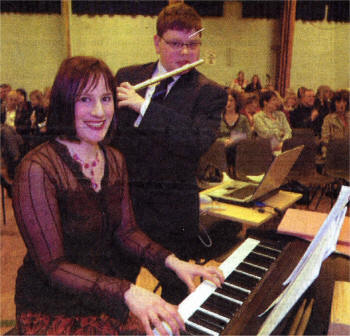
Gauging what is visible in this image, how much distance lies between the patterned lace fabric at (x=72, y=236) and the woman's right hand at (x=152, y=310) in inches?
1.1

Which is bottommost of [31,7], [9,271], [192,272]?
[9,271]

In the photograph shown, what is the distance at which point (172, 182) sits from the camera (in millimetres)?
1689

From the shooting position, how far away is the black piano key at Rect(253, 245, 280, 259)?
3.93 ft

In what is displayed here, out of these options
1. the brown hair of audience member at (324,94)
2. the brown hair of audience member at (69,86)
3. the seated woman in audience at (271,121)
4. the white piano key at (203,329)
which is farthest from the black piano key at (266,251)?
the brown hair of audience member at (324,94)

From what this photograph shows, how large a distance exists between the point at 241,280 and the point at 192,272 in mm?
145

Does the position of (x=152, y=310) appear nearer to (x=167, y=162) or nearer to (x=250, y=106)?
(x=167, y=162)

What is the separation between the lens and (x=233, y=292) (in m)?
1.00

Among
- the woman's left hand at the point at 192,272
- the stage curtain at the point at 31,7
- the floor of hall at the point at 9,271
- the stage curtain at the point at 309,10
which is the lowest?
the floor of hall at the point at 9,271

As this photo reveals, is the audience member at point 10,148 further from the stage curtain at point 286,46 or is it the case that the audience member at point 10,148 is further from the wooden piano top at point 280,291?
the stage curtain at point 286,46

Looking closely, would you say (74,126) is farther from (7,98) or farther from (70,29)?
(70,29)

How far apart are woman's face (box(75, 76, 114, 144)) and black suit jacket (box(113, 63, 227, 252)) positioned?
1.39 ft

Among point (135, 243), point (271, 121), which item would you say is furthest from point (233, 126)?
point (135, 243)

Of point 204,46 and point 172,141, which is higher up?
point 204,46

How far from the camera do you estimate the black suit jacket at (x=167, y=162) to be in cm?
163
